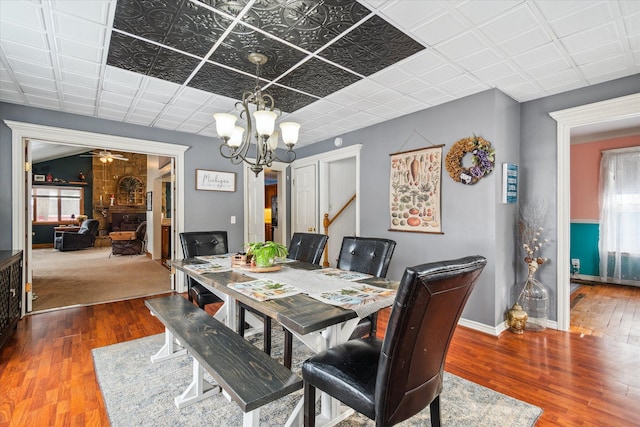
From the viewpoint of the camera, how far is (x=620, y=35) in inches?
80.7

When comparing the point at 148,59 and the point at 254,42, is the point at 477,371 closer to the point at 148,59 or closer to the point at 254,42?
the point at 254,42

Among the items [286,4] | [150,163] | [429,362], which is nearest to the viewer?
[429,362]

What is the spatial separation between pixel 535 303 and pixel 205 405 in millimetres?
3207

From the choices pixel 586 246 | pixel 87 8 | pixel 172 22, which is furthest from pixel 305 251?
pixel 586 246

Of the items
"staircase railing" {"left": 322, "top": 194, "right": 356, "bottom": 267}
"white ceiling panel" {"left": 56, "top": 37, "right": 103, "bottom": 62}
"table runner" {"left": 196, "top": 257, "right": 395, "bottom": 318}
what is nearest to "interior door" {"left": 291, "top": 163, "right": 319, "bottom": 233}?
"staircase railing" {"left": 322, "top": 194, "right": 356, "bottom": 267}

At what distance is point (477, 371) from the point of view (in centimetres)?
229

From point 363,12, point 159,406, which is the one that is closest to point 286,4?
point 363,12

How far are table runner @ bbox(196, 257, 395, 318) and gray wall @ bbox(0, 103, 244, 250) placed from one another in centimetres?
229

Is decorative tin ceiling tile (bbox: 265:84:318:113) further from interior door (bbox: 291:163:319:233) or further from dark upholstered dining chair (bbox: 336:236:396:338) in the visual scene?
interior door (bbox: 291:163:319:233)

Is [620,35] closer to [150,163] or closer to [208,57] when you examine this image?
[208,57]

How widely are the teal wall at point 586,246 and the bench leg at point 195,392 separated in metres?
6.00

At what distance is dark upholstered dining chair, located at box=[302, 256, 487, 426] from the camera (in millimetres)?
1086

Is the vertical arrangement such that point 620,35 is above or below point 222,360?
above

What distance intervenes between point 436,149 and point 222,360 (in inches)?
116
